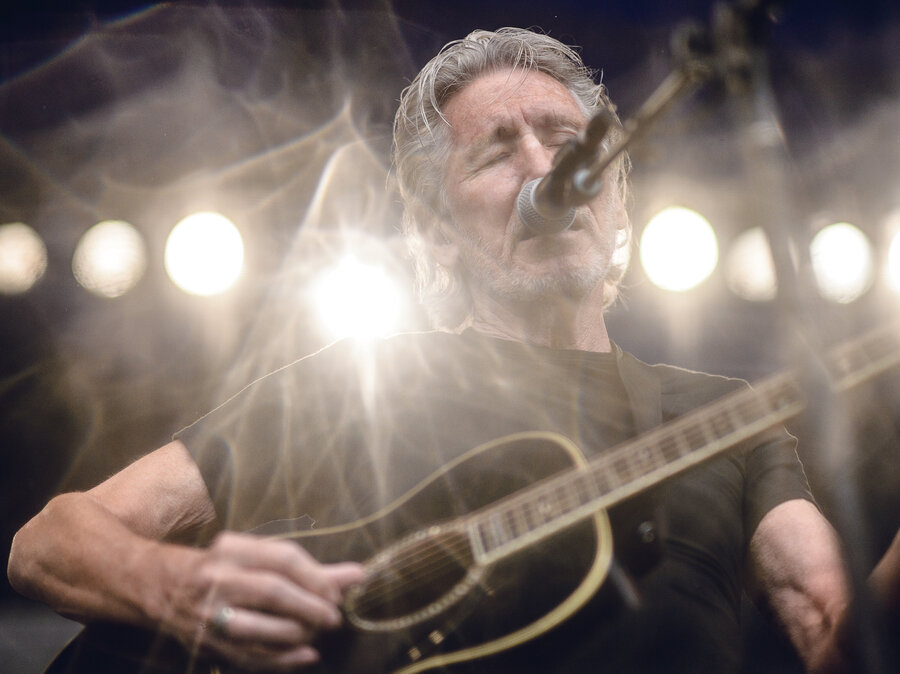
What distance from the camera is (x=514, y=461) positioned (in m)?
1.35

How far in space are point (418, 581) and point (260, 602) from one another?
289 mm

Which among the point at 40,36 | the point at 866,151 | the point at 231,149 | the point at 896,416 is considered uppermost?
the point at 40,36

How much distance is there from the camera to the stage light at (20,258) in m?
2.98

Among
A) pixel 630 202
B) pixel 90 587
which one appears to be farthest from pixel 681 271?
pixel 90 587

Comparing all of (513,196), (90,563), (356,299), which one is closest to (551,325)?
(513,196)

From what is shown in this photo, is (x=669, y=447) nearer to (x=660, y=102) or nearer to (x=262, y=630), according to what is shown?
(x=660, y=102)

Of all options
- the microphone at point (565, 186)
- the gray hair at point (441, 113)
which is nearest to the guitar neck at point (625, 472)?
the microphone at point (565, 186)

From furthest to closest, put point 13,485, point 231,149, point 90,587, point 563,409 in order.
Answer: point 231,149 → point 13,485 → point 563,409 → point 90,587

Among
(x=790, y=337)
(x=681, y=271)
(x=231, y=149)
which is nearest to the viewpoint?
(x=790, y=337)

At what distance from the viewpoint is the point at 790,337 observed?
82 centimetres

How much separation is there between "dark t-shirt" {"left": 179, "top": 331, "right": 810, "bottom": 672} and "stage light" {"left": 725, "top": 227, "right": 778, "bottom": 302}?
5.66 ft

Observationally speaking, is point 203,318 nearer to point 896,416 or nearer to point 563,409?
point 563,409

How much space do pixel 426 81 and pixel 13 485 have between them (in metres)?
2.48

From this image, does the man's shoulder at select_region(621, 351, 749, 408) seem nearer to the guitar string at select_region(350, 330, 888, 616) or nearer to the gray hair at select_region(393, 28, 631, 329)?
the guitar string at select_region(350, 330, 888, 616)
